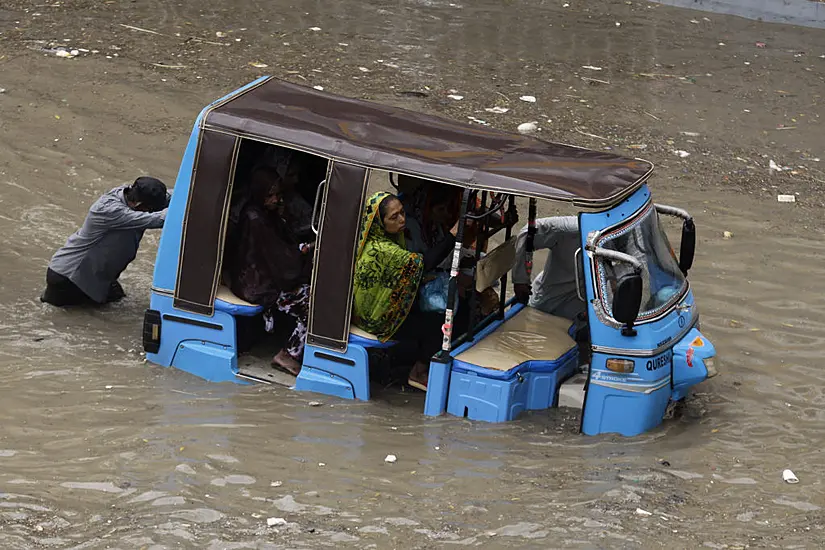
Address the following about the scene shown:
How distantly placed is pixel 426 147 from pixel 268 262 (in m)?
1.32

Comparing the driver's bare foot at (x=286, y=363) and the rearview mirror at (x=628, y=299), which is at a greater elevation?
the rearview mirror at (x=628, y=299)

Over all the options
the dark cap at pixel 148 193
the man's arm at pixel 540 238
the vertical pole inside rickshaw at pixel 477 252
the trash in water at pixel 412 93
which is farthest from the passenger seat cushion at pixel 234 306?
the trash in water at pixel 412 93

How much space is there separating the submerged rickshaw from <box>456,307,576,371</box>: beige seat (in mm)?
14

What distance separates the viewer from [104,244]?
7.97 m

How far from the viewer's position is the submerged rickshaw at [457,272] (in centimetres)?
641

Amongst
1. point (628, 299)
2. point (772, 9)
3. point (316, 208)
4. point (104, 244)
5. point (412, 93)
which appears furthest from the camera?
point (772, 9)

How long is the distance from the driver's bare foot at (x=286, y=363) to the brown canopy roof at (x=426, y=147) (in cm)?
144

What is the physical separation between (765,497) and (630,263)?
1.44 meters

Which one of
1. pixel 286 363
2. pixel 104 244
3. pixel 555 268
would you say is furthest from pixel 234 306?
pixel 555 268

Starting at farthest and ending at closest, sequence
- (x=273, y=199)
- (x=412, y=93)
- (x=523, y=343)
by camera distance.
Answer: (x=412, y=93) → (x=273, y=199) → (x=523, y=343)

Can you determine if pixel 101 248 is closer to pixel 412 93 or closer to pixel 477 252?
pixel 477 252

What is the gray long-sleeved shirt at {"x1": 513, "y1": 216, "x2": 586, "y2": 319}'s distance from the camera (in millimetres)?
7473

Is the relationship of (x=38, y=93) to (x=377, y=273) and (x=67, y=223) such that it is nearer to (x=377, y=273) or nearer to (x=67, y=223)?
(x=67, y=223)

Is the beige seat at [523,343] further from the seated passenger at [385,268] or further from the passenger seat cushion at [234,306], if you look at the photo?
the passenger seat cushion at [234,306]
